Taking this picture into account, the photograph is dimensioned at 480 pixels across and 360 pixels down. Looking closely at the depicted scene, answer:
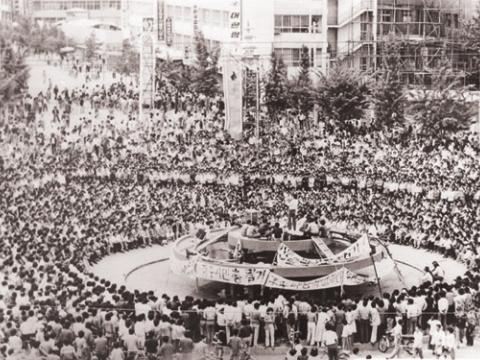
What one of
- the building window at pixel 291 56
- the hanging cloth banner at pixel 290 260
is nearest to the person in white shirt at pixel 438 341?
the hanging cloth banner at pixel 290 260

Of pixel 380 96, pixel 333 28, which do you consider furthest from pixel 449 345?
pixel 333 28

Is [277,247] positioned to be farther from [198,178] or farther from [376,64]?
[376,64]

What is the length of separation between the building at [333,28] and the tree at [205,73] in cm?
150

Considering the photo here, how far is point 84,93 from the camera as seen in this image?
4806 centimetres

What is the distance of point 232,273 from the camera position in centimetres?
2183

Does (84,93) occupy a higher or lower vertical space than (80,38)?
lower

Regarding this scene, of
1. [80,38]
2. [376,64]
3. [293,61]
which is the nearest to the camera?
[376,64]

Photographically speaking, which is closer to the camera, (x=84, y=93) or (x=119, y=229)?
(x=119, y=229)

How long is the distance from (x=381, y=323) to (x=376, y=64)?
34.5 meters

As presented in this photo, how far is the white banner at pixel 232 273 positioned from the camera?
21.5m

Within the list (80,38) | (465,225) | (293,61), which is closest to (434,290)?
(465,225)

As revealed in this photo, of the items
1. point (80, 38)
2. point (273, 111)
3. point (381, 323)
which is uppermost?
point (80, 38)

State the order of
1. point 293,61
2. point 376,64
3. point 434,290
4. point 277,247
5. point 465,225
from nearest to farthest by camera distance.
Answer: point 434,290 < point 277,247 < point 465,225 < point 376,64 < point 293,61

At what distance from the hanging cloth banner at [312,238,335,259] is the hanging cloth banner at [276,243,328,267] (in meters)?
0.77
